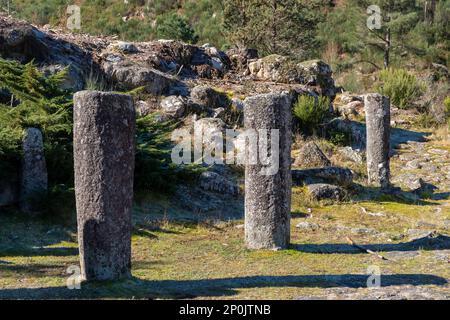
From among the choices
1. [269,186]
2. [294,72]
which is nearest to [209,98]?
[294,72]

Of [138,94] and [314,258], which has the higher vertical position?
[138,94]

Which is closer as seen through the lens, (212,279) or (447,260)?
(212,279)

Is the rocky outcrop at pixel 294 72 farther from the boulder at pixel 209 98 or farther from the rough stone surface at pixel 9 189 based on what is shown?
the rough stone surface at pixel 9 189

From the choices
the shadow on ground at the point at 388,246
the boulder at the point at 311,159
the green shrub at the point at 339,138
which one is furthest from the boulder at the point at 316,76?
the shadow on ground at the point at 388,246

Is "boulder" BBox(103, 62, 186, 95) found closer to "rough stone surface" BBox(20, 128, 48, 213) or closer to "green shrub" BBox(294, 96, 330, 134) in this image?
"green shrub" BBox(294, 96, 330, 134)

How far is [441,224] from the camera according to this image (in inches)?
445

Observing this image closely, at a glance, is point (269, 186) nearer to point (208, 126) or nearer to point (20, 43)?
point (208, 126)

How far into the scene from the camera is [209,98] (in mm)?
17578

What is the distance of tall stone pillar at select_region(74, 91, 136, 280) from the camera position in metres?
6.93

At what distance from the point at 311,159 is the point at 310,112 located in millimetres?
3329

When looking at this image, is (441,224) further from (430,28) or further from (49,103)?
(430,28)

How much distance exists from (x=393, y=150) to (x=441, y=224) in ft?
23.7

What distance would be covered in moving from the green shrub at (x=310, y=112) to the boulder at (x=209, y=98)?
212 cm
